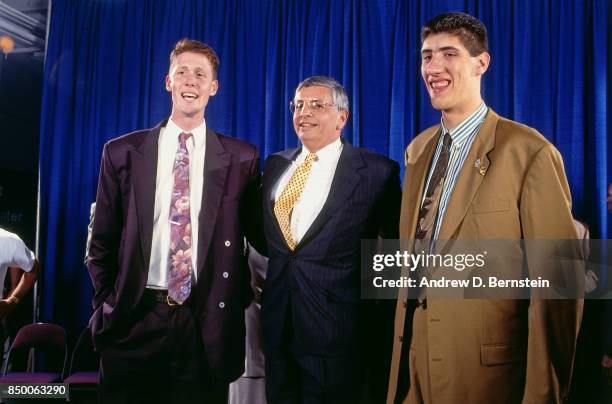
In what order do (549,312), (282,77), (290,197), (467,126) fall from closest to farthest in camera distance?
1. (549,312)
2. (467,126)
3. (290,197)
4. (282,77)

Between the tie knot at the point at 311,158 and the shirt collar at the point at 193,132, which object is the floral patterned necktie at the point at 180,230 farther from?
the tie knot at the point at 311,158

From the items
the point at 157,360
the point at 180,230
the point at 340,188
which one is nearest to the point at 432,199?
the point at 340,188

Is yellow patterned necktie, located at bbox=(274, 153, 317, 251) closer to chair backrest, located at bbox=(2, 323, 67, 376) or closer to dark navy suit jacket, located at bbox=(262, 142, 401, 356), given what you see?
dark navy suit jacket, located at bbox=(262, 142, 401, 356)

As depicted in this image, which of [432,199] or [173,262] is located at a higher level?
[432,199]

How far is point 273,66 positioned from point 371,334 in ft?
5.77

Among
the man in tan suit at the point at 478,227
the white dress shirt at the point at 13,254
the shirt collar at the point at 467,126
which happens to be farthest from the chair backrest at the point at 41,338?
the shirt collar at the point at 467,126

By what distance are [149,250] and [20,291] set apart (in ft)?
4.21

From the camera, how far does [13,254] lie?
3330 millimetres

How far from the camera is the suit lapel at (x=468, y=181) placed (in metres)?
1.99

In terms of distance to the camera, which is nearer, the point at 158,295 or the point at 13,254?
the point at 158,295

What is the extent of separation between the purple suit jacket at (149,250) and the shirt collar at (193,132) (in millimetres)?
119

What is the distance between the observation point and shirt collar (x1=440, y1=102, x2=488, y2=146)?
2159 millimetres

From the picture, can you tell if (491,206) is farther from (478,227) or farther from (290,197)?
(290,197)

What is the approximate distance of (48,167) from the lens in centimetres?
361
